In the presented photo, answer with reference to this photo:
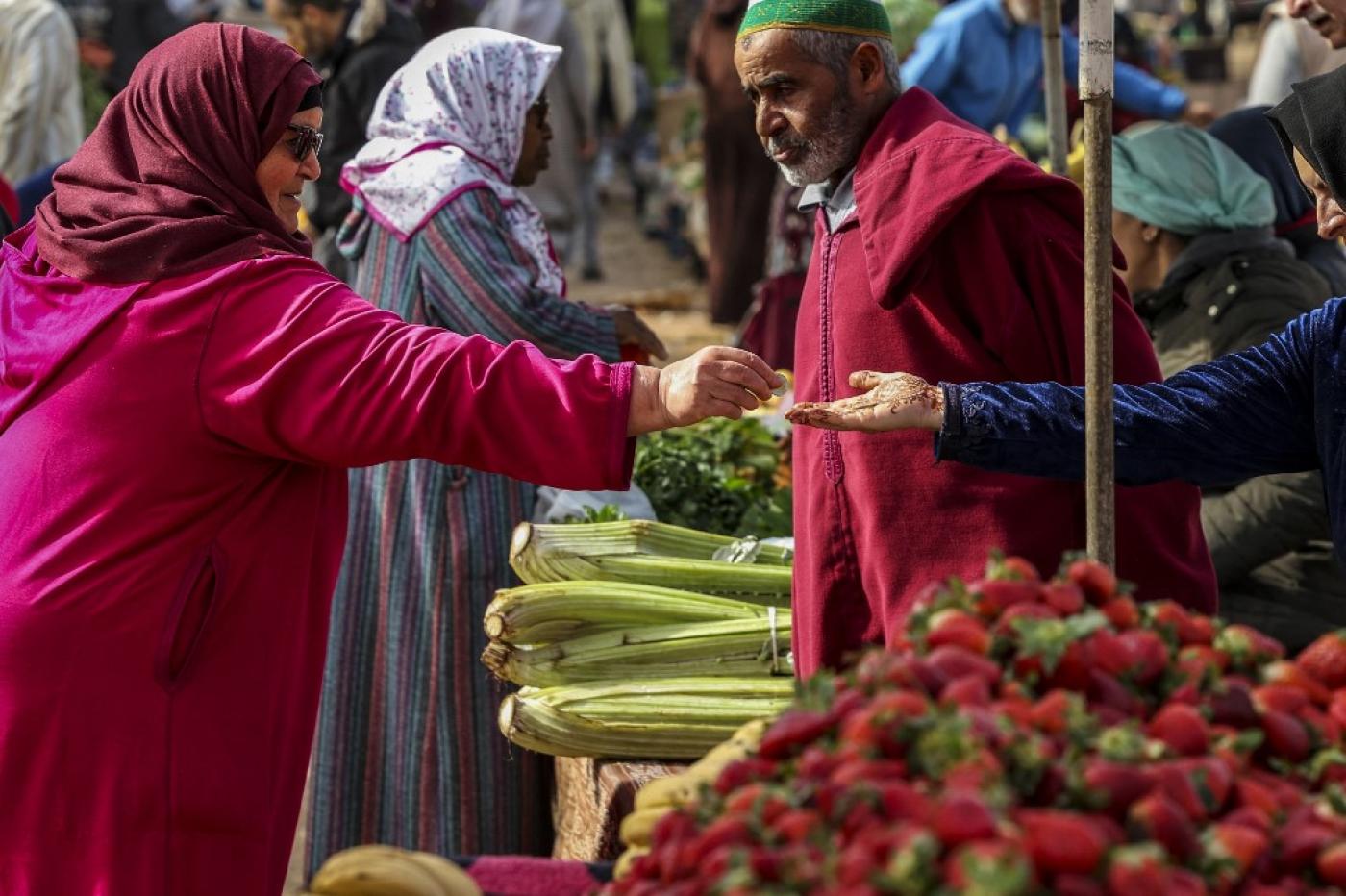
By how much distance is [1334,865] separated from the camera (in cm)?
162

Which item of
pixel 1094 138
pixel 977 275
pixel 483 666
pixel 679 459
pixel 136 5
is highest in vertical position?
pixel 136 5

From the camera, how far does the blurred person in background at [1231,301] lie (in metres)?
4.05

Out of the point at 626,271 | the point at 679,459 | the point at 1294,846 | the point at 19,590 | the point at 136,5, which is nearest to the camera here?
the point at 1294,846

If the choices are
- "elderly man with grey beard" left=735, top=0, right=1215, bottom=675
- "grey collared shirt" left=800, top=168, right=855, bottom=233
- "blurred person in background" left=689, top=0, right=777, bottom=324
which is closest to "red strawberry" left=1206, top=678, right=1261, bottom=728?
"elderly man with grey beard" left=735, top=0, right=1215, bottom=675

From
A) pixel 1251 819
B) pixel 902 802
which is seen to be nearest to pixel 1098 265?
pixel 1251 819

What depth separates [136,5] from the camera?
1170cm

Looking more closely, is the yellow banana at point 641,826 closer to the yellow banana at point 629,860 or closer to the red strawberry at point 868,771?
the yellow banana at point 629,860

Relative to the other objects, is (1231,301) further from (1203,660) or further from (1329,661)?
(1203,660)

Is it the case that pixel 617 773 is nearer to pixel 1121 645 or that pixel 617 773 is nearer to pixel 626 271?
pixel 1121 645

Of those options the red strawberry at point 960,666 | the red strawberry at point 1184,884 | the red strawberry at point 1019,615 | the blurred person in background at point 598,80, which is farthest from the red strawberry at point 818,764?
the blurred person in background at point 598,80

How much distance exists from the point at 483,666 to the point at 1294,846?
9.48ft

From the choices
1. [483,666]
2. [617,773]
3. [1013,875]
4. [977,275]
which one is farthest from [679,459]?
[1013,875]

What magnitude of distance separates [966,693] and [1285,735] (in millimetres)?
367

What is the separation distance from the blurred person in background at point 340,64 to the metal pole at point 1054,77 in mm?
2915
